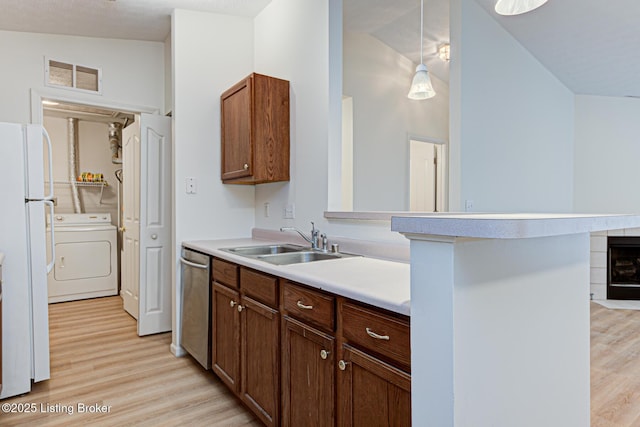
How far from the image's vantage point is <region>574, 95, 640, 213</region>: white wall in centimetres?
492

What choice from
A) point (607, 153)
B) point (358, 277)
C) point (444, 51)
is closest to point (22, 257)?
point (358, 277)

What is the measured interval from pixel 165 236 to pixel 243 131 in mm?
1330

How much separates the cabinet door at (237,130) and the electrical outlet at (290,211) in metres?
0.37

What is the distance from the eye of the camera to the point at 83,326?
136 inches

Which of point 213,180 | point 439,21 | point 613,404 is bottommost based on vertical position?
point 613,404

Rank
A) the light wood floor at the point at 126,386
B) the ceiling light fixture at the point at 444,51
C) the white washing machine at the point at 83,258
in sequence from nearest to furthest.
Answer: the light wood floor at the point at 126,386 < the ceiling light fixture at the point at 444,51 < the white washing machine at the point at 83,258

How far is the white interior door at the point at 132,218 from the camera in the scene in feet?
11.2

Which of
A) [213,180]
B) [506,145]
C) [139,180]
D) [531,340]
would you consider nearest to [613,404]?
[531,340]

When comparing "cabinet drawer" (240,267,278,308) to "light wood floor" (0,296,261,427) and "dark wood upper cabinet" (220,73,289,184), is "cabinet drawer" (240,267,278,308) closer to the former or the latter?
"light wood floor" (0,296,261,427)

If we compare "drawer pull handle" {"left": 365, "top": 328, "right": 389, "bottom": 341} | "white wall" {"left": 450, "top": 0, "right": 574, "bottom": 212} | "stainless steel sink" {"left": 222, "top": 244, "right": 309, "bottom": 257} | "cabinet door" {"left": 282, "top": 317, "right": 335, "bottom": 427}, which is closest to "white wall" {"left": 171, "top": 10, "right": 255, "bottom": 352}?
"stainless steel sink" {"left": 222, "top": 244, "right": 309, "bottom": 257}

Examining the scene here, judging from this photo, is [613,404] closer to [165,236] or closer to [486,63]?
[486,63]

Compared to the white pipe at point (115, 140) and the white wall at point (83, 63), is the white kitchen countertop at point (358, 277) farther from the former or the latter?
the white pipe at point (115, 140)

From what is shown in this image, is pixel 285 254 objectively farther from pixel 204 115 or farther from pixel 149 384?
pixel 204 115

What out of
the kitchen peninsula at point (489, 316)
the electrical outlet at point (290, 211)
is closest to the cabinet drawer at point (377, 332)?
the kitchen peninsula at point (489, 316)
